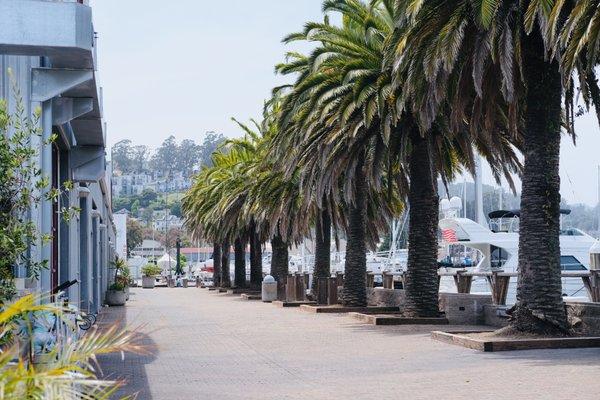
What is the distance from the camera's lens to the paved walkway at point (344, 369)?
38.4ft

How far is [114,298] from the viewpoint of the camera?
3856cm

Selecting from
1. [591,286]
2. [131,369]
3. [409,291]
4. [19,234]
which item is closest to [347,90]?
[409,291]

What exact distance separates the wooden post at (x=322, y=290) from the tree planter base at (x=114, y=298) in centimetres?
939

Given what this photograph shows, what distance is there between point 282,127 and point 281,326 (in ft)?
18.2

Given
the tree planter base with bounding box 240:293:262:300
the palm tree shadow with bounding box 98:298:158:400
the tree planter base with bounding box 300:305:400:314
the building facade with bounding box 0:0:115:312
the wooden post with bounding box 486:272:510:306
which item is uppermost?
the building facade with bounding box 0:0:115:312

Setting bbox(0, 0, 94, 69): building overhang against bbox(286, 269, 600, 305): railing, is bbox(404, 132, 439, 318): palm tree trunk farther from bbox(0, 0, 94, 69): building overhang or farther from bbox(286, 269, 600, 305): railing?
bbox(0, 0, 94, 69): building overhang

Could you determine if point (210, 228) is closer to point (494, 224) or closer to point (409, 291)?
point (494, 224)

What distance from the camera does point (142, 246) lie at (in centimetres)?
19400

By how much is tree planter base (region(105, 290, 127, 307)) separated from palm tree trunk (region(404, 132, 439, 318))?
17.3m

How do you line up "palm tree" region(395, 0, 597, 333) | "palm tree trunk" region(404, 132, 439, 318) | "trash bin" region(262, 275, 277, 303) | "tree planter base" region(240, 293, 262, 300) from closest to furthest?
1. "palm tree" region(395, 0, 597, 333)
2. "palm tree trunk" region(404, 132, 439, 318)
3. "trash bin" region(262, 275, 277, 303)
4. "tree planter base" region(240, 293, 262, 300)

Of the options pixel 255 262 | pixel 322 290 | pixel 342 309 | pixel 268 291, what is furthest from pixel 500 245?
pixel 255 262

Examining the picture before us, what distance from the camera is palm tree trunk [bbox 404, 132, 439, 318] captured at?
2430 cm

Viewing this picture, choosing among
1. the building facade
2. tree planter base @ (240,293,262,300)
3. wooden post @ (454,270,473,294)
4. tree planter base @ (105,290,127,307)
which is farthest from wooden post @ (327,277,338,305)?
the building facade

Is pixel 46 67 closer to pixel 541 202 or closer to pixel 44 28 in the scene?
pixel 44 28
